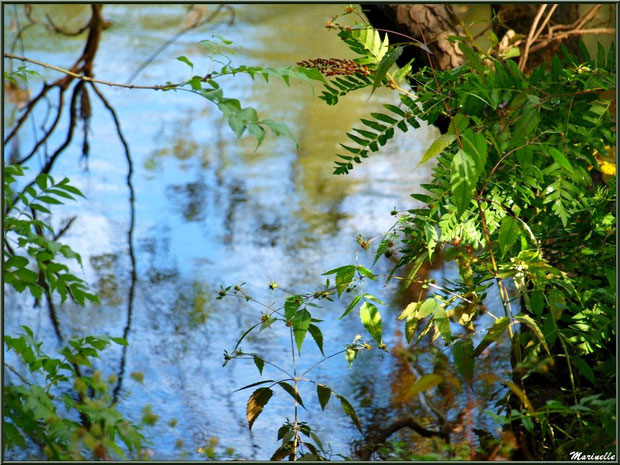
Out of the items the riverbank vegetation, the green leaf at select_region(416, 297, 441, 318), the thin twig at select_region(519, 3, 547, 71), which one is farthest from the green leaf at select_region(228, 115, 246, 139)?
the thin twig at select_region(519, 3, 547, 71)

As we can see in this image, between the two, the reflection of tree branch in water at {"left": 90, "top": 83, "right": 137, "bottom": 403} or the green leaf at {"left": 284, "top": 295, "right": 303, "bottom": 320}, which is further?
the reflection of tree branch in water at {"left": 90, "top": 83, "right": 137, "bottom": 403}

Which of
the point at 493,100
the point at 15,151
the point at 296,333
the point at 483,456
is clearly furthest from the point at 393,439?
the point at 15,151

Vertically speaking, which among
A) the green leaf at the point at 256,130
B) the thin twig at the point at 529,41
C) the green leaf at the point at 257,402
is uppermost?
the thin twig at the point at 529,41

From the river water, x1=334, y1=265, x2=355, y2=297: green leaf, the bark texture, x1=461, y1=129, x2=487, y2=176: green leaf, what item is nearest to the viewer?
x1=461, y1=129, x2=487, y2=176: green leaf

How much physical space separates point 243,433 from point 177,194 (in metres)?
1.52

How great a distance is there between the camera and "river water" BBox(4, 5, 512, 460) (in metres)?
1.96

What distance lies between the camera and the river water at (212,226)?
196 centimetres

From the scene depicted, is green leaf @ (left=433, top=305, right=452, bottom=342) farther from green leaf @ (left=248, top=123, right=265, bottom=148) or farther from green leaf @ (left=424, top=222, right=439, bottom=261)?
green leaf @ (left=248, top=123, right=265, bottom=148)

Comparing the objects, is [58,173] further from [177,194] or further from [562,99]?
[562,99]

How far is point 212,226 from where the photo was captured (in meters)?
2.88

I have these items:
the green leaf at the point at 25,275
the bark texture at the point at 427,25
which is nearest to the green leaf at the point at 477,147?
the green leaf at the point at 25,275

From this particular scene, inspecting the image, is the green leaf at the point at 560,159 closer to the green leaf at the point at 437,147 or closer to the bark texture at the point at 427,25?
the green leaf at the point at 437,147

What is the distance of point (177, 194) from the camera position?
10.1 feet

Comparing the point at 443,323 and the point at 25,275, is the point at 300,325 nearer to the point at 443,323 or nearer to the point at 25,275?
the point at 443,323
